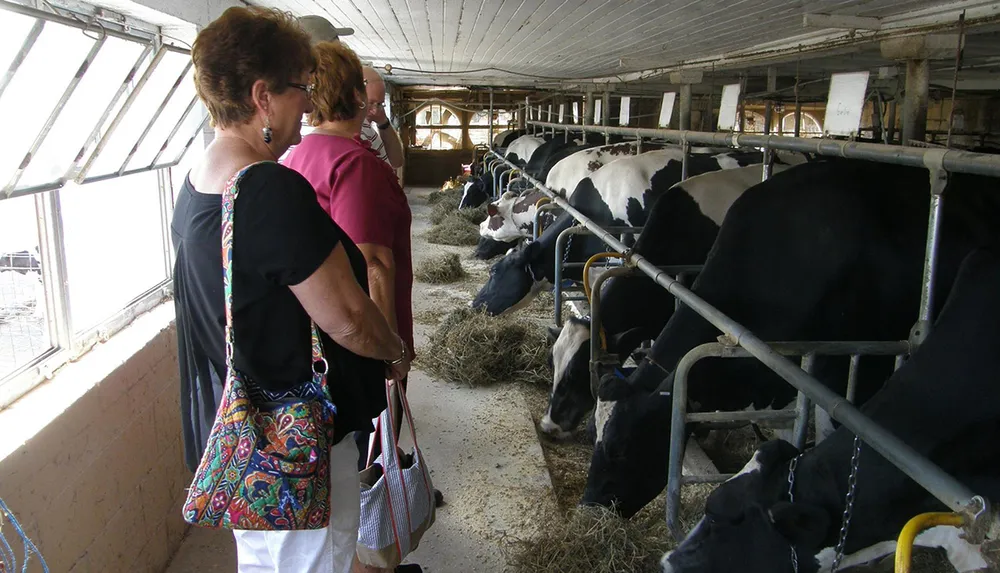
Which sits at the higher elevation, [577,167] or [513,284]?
[577,167]

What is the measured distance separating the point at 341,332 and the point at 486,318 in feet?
15.6

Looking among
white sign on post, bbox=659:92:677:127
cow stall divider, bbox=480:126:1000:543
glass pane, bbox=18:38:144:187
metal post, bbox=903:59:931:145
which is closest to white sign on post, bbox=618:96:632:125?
white sign on post, bbox=659:92:677:127

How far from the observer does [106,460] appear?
252 centimetres

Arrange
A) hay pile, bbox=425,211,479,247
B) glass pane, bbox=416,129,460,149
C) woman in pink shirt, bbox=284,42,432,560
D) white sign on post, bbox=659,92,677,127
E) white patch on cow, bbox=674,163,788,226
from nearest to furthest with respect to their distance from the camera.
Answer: woman in pink shirt, bbox=284,42,432,560
white patch on cow, bbox=674,163,788,226
white sign on post, bbox=659,92,677,127
hay pile, bbox=425,211,479,247
glass pane, bbox=416,129,460,149

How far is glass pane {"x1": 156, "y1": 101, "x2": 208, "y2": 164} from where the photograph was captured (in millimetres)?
4246

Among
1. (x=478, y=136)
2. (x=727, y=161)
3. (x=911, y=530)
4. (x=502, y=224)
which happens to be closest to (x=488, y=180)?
(x=502, y=224)

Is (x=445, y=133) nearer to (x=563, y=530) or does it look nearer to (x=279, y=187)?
(x=563, y=530)

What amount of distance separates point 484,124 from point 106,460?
19759 millimetres

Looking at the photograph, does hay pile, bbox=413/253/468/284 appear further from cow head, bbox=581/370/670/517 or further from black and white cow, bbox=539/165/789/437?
cow head, bbox=581/370/670/517

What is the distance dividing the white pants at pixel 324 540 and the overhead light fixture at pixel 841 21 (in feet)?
12.3

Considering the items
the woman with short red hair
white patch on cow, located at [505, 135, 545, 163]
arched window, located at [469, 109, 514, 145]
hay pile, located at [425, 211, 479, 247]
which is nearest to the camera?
the woman with short red hair

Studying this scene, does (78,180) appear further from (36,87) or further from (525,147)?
(525,147)

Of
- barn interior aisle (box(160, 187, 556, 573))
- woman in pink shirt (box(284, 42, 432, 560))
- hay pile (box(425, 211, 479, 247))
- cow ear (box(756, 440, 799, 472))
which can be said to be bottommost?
barn interior aisle (box(160, 187, 556, 573))

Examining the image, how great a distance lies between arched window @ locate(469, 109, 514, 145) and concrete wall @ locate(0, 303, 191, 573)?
18.4 metres
